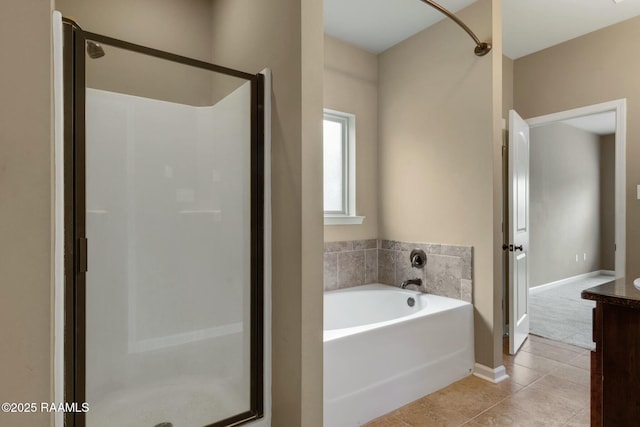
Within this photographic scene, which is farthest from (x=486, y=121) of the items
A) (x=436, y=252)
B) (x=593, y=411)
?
(x=593, y=411)

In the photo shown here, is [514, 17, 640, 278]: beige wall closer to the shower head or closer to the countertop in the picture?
the countertop

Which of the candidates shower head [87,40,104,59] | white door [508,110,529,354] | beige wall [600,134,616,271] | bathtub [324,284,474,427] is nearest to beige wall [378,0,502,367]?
bathtub [324,284,474,427]

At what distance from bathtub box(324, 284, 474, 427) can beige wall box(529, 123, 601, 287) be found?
306 cm

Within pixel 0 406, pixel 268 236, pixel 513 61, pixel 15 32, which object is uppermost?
pixel 513 61

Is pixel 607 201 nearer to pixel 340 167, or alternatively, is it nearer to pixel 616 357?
pixel 340 167

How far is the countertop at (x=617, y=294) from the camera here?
104cm

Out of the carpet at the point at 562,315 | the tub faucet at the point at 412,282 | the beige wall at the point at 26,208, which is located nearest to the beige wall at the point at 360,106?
the tub faucet at the point at 412,282

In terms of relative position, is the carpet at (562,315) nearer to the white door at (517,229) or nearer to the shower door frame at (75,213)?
the white door at (517,229)

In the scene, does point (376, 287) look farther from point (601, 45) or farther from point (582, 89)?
→ point (601, 45)

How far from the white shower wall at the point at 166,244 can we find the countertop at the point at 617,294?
140cm

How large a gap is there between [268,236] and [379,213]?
179 cm

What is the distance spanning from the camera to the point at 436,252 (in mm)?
2766

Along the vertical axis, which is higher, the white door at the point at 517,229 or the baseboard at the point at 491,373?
the white door at the point at 517,229

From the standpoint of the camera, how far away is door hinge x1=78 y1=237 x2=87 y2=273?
131 centimetres
